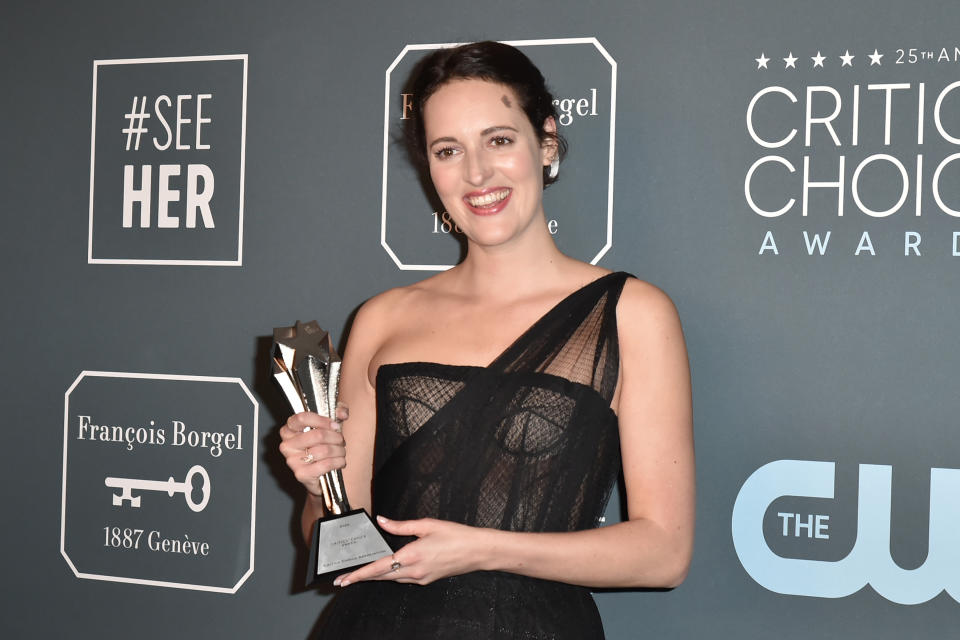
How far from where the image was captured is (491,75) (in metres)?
1.45

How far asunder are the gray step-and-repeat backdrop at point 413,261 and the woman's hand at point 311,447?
21.7 inches

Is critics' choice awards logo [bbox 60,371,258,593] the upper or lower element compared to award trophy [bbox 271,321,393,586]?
lower

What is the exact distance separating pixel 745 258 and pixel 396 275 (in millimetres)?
661

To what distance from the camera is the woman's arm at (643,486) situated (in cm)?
128

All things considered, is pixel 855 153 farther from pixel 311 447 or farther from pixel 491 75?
pixel 311 447

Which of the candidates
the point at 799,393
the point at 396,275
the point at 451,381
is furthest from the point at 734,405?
the point at 396,275

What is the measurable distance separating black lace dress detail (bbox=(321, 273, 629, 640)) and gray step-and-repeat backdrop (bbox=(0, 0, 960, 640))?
0.37m

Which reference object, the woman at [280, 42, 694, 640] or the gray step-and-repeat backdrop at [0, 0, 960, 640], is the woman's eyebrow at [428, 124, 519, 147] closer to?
the woman at [280, 42, 694, 640]

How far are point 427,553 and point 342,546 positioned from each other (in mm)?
139

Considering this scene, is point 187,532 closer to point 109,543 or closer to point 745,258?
point 109,543

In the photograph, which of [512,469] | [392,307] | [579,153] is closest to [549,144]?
[579,153]

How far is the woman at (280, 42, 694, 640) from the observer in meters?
1.35

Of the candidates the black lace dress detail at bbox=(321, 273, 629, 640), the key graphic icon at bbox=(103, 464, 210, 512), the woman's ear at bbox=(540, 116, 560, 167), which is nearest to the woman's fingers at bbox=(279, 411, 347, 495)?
the black lace dress detail at bbox=(321, 273, 629, 640)

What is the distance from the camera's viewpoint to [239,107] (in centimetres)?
198
